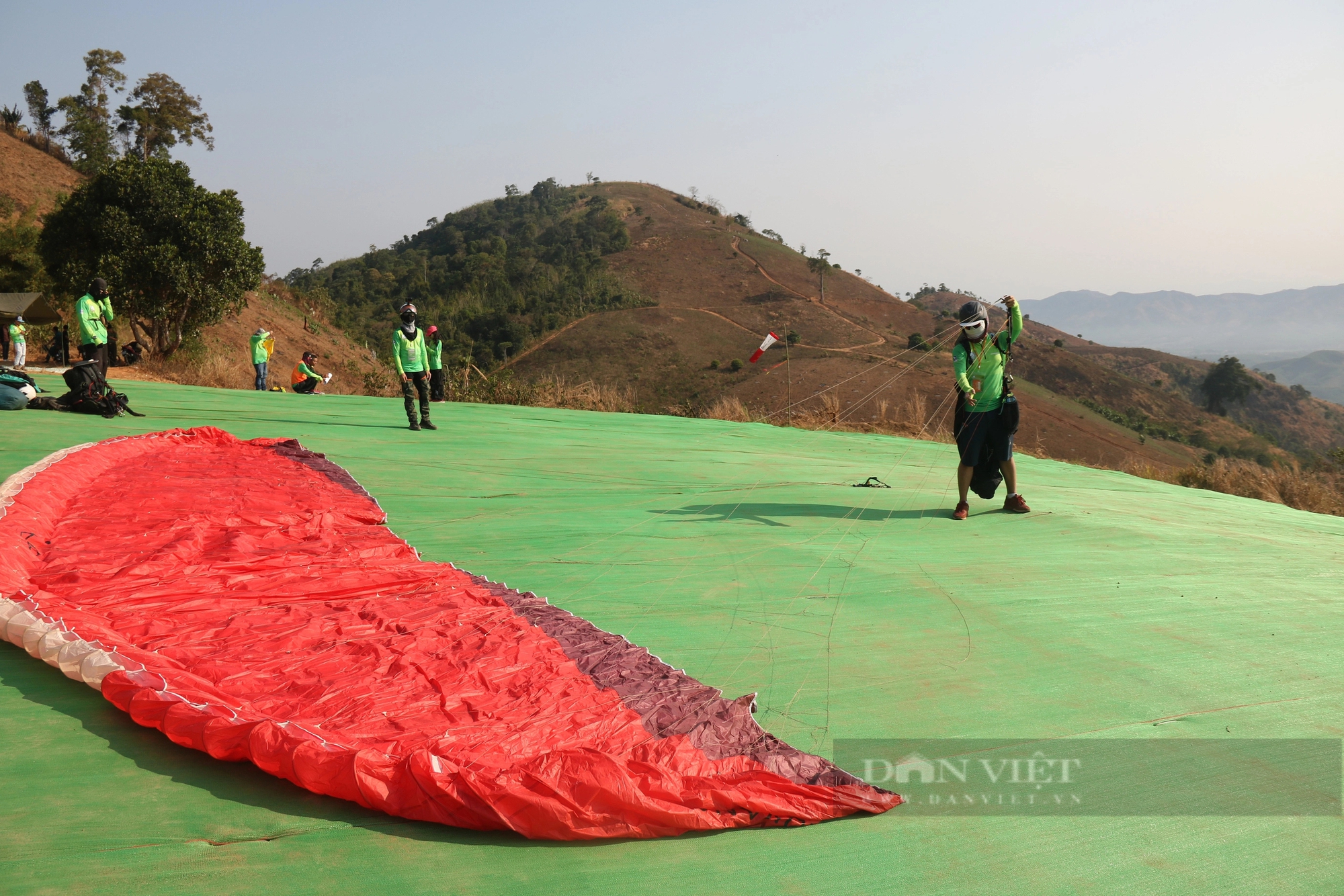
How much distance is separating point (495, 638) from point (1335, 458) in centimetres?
2226

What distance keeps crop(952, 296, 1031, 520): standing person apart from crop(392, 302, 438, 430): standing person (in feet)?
19.2

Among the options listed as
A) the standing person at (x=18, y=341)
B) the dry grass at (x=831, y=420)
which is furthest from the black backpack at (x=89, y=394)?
the standing person at (x=18, y=341)

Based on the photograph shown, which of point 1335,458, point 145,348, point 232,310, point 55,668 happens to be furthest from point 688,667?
point 232,310

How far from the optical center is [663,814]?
76.9 inches

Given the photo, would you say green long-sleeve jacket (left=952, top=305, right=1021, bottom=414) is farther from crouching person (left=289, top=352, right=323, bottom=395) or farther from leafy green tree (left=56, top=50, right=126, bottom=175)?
leafy green tree (left=56, top=50, right=126, bottom=175)

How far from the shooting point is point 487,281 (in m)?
63.2

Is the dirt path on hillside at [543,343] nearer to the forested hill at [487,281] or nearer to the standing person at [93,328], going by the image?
the forested hill at [487,281]

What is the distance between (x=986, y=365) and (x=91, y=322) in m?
9.50

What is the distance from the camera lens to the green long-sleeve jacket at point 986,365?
595 centimetres

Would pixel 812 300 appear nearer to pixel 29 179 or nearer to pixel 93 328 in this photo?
pixel 29 179

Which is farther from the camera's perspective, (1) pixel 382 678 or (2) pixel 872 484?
(2) pixel 872 484

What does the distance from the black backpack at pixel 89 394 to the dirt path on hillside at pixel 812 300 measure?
43.1 meters

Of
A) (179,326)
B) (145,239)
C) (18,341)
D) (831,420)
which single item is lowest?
(831,420)

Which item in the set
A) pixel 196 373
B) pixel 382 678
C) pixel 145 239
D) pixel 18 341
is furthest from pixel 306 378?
pixel 382 678
